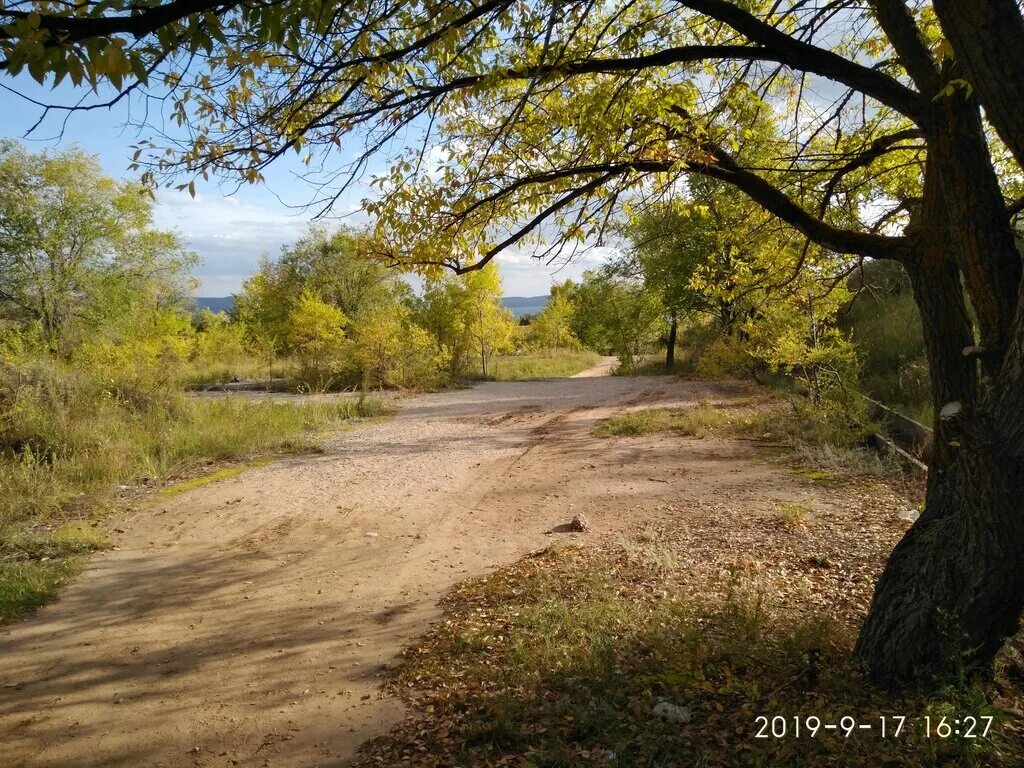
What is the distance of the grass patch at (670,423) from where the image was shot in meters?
12.0

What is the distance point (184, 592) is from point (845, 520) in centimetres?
636

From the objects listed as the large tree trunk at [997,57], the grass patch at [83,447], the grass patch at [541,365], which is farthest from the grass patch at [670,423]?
the grass patch at [541,365]

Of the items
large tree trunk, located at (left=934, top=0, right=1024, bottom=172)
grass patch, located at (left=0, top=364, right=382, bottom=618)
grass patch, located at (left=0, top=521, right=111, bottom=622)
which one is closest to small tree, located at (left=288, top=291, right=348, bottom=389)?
grass patch, located at (left=0, top=364, right=382, bottom=618)

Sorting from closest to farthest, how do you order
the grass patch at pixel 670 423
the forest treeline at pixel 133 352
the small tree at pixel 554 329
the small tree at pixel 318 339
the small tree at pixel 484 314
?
the forest treeline at pixel 133 352, the grass patch at pixel 670 423, the small tree at pixel 318 339, the small tree at pixel 484 314, the small tree at pixel 554 329

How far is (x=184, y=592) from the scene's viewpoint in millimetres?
5336

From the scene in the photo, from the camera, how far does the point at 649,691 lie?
3289 millimetres

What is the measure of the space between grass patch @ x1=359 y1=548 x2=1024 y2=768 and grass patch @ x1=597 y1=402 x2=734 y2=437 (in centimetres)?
745

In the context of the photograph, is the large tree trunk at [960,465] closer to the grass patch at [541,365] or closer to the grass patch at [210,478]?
the grass patch at [210,478]

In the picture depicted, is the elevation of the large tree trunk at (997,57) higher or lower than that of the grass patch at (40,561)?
higher

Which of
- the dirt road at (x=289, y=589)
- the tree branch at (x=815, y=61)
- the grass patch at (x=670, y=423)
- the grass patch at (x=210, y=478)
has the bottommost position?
the dirt road at (x=289, y=589)

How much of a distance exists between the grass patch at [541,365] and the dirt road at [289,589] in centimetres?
1784

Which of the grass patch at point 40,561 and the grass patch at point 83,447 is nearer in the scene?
the grass patch at point 40,561

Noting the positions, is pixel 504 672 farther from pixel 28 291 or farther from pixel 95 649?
pixel 28 291

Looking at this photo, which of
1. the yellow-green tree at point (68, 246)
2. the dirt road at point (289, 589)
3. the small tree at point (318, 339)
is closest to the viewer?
the dirt road at point (289, 589)
